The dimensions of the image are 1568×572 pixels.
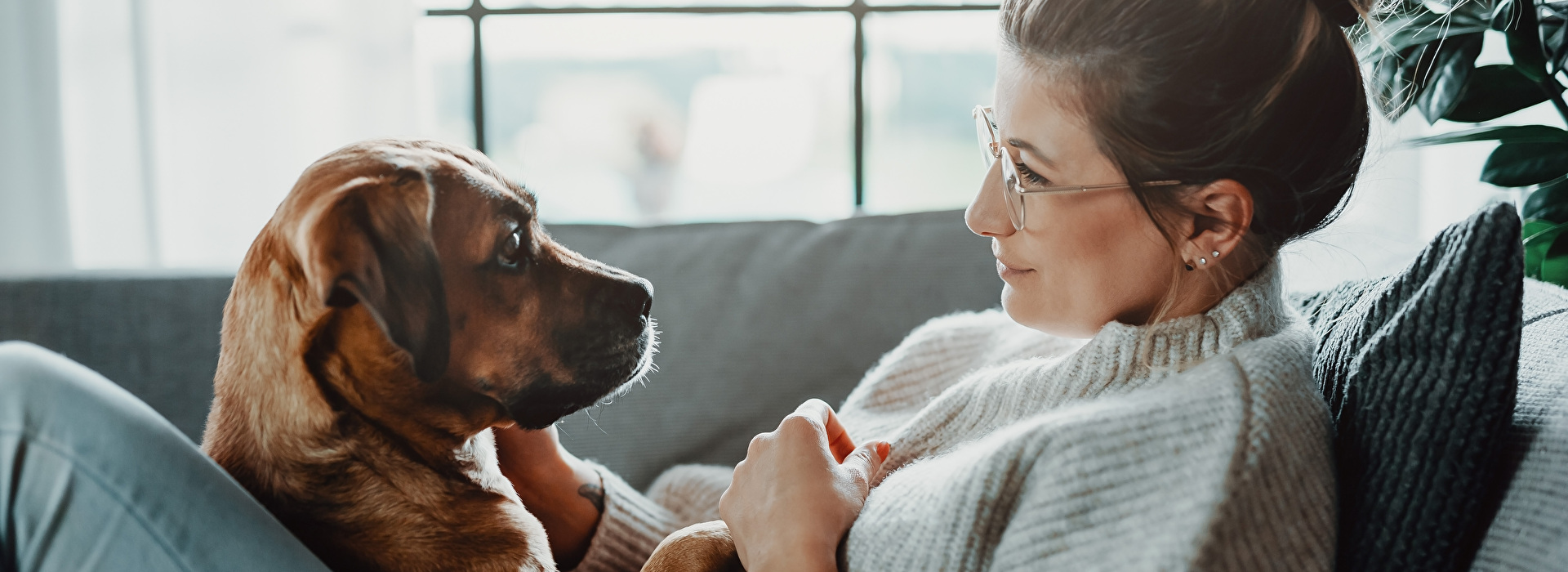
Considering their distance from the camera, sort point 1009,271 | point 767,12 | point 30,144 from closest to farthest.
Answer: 1. point 1009,271
2. point 30,144
3. point 767,12

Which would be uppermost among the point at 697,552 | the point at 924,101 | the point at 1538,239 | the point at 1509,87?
the point at 1509,87

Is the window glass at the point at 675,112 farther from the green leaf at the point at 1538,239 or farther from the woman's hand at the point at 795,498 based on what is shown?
the woman's hand at the point at 795,498

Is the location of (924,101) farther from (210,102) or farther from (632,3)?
(210,102)

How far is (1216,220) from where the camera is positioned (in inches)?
35.8

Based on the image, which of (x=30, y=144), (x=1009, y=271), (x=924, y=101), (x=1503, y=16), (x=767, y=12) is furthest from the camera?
(x=924, y=101)

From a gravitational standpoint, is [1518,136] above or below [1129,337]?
above

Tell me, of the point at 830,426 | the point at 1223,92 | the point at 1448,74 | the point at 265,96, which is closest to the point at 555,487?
the point at 830,426

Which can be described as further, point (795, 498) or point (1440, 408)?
point (795, 498)

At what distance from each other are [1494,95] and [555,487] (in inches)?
53.3

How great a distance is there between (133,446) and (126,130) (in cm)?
183

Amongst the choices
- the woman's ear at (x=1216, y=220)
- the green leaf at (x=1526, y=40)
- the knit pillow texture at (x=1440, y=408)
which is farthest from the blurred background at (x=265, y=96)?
the knit pillow texture at (x=1440, y=408)

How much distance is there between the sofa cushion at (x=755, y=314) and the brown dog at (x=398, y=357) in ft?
1.75

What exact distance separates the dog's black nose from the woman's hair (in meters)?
0.49

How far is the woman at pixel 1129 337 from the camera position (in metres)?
0.72
